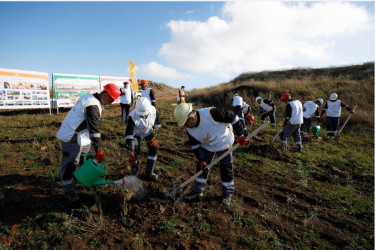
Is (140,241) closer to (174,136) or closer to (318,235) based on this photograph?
(318,235)

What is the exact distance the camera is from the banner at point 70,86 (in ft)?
38.1

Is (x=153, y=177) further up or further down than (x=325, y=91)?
further down

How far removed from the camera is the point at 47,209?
3.11 m

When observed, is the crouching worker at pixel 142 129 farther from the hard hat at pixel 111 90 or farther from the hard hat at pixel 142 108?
the hard hat at pixel 111 90

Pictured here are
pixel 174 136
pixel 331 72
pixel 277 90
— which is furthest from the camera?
pixel 331 72

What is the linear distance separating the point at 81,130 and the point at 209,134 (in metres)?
2.00

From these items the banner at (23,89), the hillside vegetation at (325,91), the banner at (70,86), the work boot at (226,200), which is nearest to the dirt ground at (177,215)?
the work boot at (226,200)

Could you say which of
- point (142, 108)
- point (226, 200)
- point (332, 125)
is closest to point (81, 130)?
point (142, 108)

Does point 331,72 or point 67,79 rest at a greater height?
point 331,72

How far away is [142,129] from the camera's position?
392 centimetres

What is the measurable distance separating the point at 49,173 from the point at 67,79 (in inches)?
385

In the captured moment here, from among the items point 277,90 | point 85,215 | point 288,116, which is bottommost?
point 85,215

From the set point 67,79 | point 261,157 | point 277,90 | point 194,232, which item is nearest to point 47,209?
point 194,232

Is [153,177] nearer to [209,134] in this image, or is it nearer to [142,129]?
[142,129]
